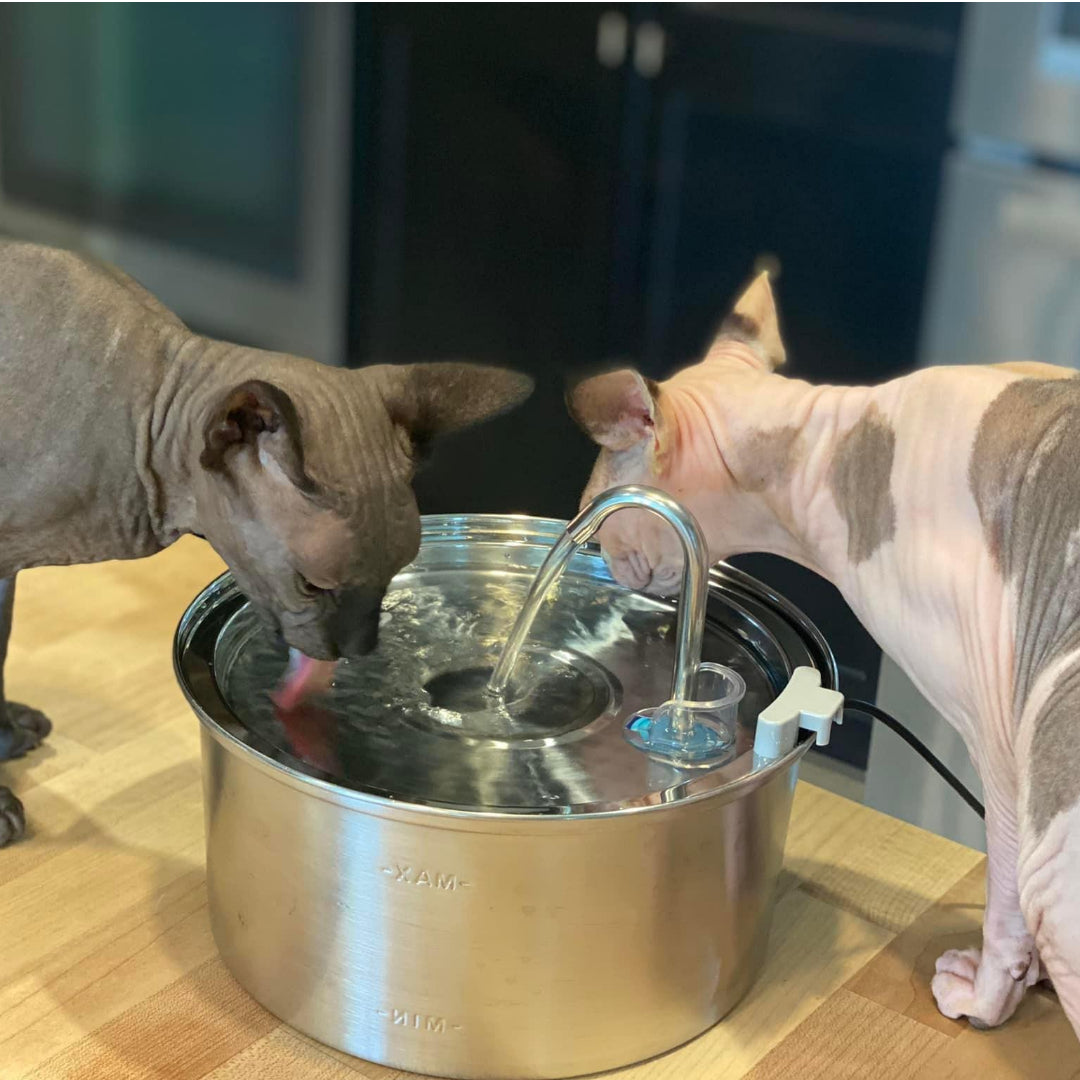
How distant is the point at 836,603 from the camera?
1.58 metres

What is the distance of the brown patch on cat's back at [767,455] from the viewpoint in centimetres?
115

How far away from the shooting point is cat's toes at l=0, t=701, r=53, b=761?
1326 mm

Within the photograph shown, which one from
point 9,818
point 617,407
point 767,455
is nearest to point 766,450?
point 767,455

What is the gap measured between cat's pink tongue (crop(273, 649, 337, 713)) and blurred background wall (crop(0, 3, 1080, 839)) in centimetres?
53

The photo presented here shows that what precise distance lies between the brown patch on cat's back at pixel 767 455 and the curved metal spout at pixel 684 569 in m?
0.14

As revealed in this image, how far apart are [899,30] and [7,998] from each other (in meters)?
1.21

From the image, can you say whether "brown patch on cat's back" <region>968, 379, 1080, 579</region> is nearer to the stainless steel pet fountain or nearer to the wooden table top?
the stainless steel pet fountain

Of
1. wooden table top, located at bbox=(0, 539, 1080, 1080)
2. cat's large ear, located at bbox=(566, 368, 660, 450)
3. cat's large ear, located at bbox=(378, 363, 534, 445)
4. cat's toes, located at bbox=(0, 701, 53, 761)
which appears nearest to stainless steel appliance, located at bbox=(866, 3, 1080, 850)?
wooden table top, located at bbox=(0, 539, 1080, 1080)

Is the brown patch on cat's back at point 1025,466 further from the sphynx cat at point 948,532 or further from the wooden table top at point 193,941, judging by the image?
the wooden table top at point 193,941

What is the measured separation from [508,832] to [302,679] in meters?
0.27

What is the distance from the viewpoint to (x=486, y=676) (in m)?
1.15

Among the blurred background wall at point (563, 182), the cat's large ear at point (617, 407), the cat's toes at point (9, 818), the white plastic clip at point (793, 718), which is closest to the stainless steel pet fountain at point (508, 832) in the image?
the white plastic clip at point (793, 718)

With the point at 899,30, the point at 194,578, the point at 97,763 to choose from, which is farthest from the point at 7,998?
the point at 899,30

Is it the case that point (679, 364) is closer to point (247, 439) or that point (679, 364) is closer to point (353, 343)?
point (353, 343)
